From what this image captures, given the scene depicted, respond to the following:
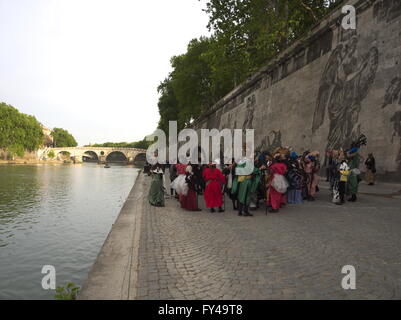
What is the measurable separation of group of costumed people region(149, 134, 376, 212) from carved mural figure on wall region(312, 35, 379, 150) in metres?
4.98

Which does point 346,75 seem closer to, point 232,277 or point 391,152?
point 391,152

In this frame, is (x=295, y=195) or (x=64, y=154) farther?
(x=64, y=154)

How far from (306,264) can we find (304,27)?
93.5 ft

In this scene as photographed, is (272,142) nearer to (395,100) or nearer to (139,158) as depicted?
(395,100)

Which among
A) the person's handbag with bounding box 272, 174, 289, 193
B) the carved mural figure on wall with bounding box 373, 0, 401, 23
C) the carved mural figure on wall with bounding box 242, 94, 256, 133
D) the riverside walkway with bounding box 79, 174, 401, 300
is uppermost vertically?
the carved mural figure on wall with bounding box 373, 0, 401, 23

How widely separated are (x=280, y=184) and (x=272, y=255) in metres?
3.73

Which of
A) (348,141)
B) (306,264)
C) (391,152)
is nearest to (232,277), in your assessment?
(306,264)

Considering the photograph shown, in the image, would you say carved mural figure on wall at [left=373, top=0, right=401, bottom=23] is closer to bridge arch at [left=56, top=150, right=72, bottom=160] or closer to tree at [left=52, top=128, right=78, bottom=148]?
bridge arch at [left=56, top=150, right=72, bottom=160]

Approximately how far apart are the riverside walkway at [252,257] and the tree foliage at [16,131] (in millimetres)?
69833

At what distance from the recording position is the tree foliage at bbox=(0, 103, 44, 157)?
64.6 metres

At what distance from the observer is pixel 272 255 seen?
4246 millimetres

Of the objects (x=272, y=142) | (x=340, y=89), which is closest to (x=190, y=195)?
(x=340, y=89)

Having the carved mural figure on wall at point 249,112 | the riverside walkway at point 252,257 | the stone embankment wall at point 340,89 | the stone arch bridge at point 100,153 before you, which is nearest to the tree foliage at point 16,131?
the stone arch bridge at point 100,153

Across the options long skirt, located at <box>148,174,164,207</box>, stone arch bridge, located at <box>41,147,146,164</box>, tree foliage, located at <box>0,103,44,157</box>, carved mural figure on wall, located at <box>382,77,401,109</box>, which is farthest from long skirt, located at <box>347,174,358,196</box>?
stone arch bridge, located at <box>41,147,146,164</box>
